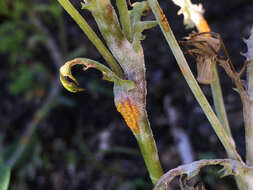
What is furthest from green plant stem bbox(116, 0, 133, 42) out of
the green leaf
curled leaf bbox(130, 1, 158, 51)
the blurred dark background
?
the blurred dark background

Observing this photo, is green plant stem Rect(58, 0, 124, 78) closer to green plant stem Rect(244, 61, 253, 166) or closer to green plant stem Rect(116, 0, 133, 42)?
green plant stem Rect(116, 0, 133, 42)

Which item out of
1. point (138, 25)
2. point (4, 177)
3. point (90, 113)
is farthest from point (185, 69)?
point (90, 113)

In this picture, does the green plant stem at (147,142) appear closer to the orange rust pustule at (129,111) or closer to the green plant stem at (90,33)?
the orange rust pustule at (129,111)

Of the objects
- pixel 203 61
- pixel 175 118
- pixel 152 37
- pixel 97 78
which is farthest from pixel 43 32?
pixel 203 61

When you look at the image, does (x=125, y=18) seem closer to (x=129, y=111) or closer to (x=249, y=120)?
(x=129, y=111)

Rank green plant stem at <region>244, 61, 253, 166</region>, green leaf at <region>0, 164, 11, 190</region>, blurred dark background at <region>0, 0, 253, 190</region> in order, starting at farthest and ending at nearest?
blurred dark background at <region>0, 0, 253, 190</region>, green leaf at <region>0, 164, 11, 190</region>, green plant stem at <region>244, 61, 253, 166</region>

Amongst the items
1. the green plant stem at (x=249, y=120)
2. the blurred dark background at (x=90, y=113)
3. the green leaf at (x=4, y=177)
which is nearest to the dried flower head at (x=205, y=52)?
the green plant stem at (x=249, y=120)
